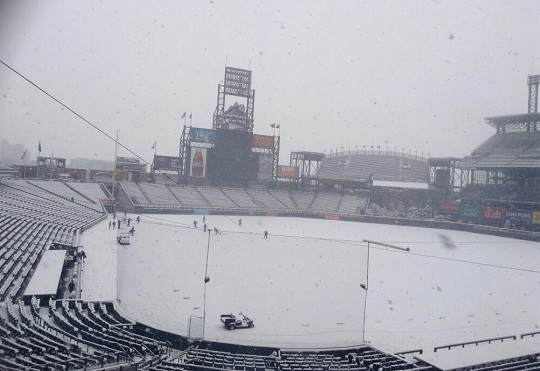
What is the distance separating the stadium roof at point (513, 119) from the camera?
1372 inches

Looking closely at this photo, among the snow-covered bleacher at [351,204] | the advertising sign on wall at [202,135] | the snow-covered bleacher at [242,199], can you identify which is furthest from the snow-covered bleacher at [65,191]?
the snow-covered bleacher at [351,204]

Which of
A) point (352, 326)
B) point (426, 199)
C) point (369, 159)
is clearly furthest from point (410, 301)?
point (369, 159)

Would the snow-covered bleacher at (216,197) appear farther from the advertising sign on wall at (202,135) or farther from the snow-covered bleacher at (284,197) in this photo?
the snow-covered bleacher at (284,197)

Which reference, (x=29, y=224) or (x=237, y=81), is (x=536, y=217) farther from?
(x=29, y=224)

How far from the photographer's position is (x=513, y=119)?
36406 millimetres

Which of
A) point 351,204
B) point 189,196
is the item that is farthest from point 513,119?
point 189,196

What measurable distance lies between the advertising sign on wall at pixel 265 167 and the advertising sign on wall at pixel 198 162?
5018 millimetres

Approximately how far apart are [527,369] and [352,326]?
3409 mm

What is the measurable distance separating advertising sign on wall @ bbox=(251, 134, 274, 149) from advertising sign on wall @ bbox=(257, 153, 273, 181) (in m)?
0.93

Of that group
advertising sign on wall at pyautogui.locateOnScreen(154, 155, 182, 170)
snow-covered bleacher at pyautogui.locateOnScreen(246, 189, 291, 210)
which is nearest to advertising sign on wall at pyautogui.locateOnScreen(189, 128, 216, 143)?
advertising sign on wall at pyautogui.locateOnScreen(154, 155, 182, 170)

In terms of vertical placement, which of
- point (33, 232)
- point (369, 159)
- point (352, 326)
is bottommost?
point (352, 326)

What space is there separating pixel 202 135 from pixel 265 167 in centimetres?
633

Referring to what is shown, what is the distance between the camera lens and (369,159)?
55.5 m

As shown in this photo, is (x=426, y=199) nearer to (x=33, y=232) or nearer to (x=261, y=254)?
(x=261, y=254)
